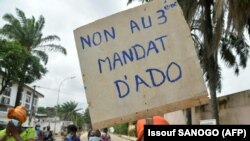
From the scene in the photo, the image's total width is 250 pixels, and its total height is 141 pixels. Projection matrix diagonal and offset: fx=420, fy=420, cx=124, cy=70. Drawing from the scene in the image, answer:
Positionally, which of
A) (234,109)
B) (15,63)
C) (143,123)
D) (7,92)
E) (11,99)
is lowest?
(143,123)

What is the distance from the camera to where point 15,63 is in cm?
3616

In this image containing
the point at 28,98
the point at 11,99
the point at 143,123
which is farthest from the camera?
the point at 28,98

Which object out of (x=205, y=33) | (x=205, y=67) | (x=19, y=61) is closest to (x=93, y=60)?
(x=205, y=33)

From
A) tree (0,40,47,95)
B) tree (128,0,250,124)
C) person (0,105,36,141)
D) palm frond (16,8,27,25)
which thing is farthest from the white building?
person (0,105,36,141)

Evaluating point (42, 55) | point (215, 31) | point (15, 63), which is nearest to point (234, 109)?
point (215, 31)

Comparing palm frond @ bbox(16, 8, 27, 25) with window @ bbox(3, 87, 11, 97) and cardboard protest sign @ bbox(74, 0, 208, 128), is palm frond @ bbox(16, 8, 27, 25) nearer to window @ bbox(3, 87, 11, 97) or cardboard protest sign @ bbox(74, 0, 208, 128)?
window @ bbox(3, 87, 11, 97)

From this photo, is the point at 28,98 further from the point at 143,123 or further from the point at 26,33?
the point at 143,123

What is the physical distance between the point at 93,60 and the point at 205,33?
1434 centimetres

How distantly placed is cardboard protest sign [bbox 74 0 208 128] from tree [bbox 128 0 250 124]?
10.5 metres

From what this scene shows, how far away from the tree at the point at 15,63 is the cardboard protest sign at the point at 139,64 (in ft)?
106

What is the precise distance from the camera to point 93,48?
2.99 metres

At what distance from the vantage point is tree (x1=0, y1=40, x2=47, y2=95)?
34.3m

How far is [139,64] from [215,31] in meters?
12.3

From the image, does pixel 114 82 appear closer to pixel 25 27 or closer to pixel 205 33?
pixel 205 33
